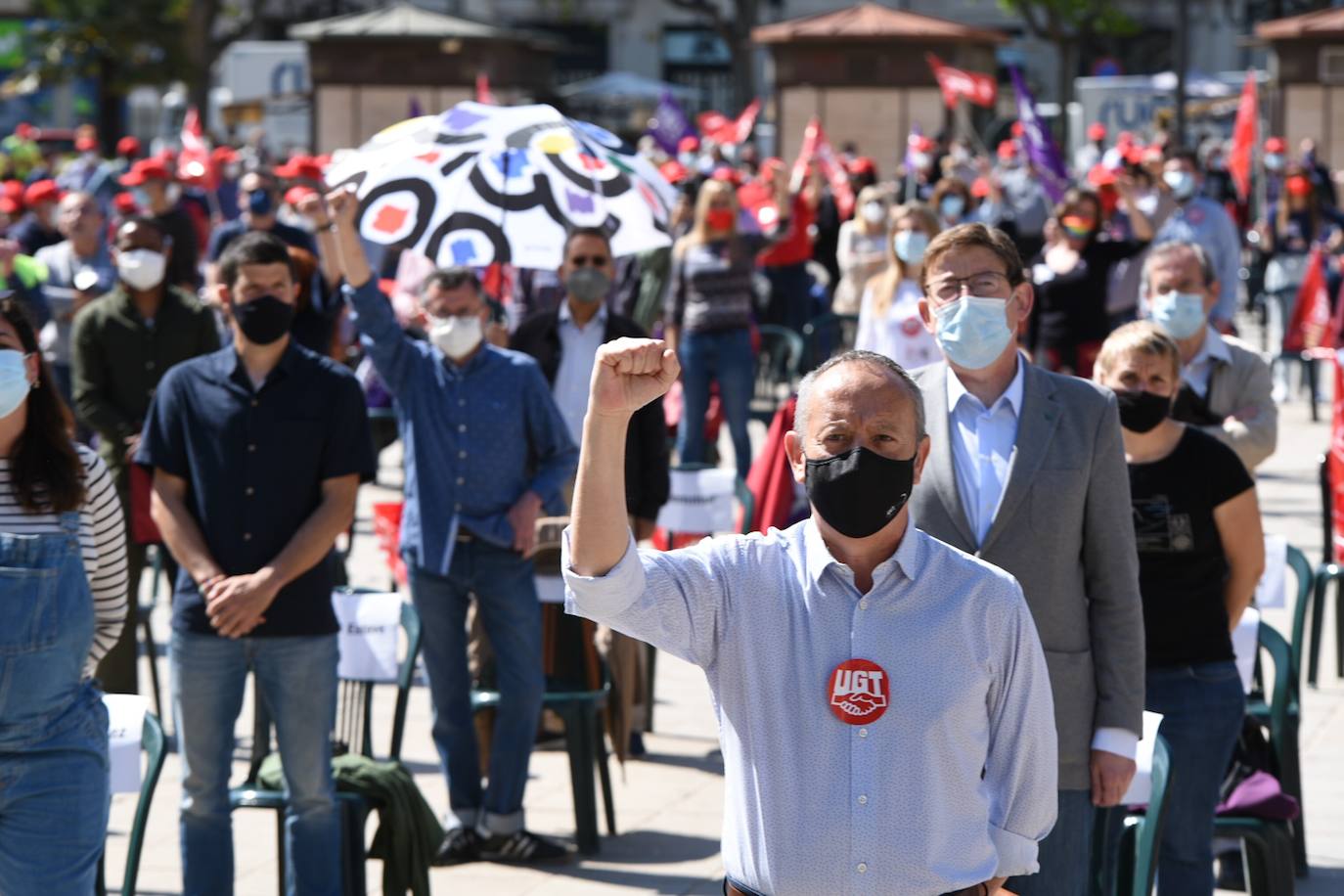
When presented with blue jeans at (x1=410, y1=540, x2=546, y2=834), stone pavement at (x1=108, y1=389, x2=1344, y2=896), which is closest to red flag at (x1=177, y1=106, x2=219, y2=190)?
stone pavement at (x1=108, y1=389, x2=1344, y2=896)

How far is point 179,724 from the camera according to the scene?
5.98 m

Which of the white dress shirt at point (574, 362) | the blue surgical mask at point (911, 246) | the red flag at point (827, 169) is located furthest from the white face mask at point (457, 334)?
the red flag at point (827, 169)

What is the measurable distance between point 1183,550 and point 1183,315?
1756mm

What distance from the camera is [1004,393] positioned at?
4.77 metres

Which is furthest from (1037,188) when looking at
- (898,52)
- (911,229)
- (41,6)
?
(41,6)

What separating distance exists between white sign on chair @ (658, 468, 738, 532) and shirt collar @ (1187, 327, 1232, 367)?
208cm

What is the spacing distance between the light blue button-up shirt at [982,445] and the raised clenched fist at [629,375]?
145 centimetres

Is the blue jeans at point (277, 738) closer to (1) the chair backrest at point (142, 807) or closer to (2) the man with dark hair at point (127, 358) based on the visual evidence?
(1) the chair backrest at point (142, 807)

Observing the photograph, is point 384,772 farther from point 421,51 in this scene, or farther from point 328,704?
point 421,51

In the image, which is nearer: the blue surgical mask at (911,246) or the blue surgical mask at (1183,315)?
the blue surgical mask at (1183,315)

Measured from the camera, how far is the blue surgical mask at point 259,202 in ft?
43.5

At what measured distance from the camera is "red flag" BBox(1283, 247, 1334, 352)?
653 inches

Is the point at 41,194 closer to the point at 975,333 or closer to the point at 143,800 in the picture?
the point at 143,800

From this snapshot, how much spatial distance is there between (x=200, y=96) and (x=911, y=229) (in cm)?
3407
